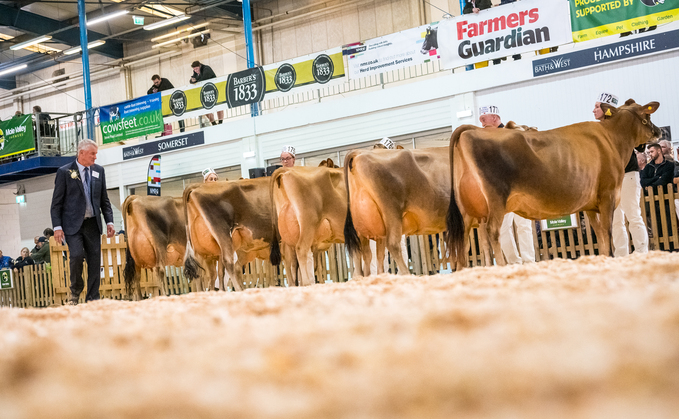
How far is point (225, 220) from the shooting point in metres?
8.07

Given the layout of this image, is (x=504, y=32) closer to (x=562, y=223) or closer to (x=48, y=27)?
(x=562, y=223)

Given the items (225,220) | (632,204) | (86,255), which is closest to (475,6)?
(632,204)

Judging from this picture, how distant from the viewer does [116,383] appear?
0.73m

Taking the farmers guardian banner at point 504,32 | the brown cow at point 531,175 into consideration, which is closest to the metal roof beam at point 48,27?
the farmers guardian banner at point 504,32

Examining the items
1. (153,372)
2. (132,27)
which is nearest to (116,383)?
(153,372)

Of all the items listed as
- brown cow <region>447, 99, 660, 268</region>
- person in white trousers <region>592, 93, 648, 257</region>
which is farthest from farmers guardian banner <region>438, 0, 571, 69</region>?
brown cow <region>447, 99, 660, 268</region>

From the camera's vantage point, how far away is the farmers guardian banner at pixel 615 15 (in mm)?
10320

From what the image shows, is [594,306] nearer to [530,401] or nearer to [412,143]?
[530,401]

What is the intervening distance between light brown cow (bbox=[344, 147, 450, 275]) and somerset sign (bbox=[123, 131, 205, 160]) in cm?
1123

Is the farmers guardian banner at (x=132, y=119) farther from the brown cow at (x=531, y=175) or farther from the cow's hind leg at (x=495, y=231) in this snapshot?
the cow's hind leg at (x=495, y=231)

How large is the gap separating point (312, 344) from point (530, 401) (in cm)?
33

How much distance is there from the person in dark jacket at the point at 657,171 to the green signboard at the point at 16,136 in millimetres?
16151

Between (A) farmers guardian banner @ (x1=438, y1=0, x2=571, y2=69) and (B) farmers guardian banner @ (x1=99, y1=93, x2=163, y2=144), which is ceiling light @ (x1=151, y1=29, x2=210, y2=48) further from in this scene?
(A) farmers guardian banner @ (x1=438, y1=0, x2=571, y2=69)

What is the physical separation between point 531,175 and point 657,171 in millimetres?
4553
